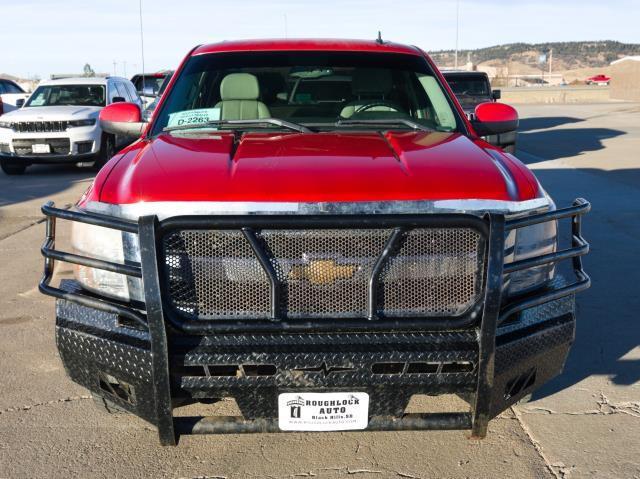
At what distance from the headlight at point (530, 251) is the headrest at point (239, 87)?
212 cm

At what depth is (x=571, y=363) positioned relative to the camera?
4.70 meters

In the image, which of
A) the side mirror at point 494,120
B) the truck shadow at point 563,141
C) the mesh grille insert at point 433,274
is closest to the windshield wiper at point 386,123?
the side mirror at point 494,120

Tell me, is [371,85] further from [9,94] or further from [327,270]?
[9,94]

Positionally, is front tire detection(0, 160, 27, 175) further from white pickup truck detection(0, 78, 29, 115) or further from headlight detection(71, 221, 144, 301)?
headlight detection(71, 221, 144, 301)

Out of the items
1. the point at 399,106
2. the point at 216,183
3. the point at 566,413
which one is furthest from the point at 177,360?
the point at 399,106

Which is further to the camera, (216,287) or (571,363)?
(571,363)

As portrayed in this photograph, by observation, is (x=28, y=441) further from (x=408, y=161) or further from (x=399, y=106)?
(x=399, y=106)

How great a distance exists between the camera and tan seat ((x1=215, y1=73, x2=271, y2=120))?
4668 mm

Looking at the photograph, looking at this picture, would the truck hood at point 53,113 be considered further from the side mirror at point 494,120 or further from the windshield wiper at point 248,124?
the side mirror at point 494,120

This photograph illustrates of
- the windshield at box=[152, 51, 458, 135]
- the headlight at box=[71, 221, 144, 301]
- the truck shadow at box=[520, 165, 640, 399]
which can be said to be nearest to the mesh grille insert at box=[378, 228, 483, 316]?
the headlight at box=[71, 221, 144, 301]

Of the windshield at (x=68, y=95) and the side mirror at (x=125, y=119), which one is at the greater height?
the side mirror at (x=125, y=119)

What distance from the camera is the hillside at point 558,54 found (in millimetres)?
152500

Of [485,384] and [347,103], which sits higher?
[347,103]

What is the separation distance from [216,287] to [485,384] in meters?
1.10
